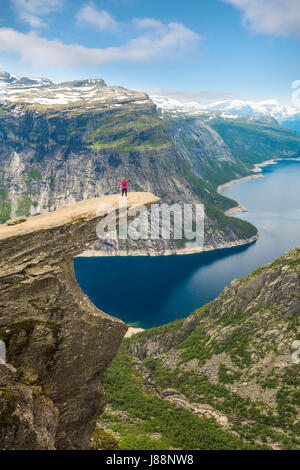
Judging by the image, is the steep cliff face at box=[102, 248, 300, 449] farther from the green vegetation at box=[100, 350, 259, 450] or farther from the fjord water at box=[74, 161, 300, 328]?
the fjord water at box=[74, 161, 300, 328]

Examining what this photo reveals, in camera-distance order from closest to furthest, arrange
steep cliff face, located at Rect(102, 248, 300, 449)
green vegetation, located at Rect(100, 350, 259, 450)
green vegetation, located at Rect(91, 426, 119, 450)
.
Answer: green vegetation, located at Rect(91, 426, 119, 450)
green vegetation, located at Rect(100, 350, 259, 450)
steep cliff face, located at Rect(102, 248, 300, 449)

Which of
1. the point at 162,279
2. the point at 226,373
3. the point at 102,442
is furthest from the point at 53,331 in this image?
the point at 162,279

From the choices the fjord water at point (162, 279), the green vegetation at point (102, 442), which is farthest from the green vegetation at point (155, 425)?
the fjord water at point (162, 279)

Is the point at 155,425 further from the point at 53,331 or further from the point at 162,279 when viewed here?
the point at 162,279

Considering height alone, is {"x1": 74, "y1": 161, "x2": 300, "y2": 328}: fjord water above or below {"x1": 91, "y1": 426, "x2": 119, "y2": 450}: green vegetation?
below

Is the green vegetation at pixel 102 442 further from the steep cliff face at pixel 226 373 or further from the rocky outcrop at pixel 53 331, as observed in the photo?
the steep cliff face at pixel 226 373

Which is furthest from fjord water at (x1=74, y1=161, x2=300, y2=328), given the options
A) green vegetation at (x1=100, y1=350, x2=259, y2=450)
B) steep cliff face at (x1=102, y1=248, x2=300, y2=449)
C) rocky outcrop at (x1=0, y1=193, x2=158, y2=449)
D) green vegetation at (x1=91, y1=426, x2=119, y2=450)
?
rocky outcrop at (x1=0, y1=193, x2=158, y2=449)
